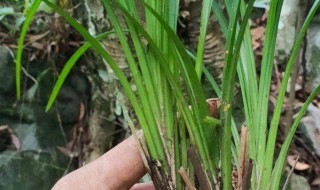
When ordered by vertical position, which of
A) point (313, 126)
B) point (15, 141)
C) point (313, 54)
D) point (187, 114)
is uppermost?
point (187, 114)

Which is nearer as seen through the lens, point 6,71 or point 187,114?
point 187,114

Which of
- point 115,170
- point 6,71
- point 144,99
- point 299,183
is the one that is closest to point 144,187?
point 115,170

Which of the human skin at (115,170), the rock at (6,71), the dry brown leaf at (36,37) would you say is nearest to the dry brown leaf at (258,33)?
the dry brown leaf at (36,37)

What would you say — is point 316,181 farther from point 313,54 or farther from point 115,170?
point 115,170

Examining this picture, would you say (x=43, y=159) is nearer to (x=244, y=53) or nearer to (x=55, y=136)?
(x=55, y=136)

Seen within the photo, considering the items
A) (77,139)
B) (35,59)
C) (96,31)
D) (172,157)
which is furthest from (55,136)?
(172,157)

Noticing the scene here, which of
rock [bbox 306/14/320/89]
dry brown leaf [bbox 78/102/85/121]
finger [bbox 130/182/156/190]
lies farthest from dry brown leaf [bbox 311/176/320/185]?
dry brown leaf [bbox 78/102/85/121]

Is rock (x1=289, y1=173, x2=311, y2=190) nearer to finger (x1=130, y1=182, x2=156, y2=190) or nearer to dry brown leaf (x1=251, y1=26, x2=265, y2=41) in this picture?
dry brown leaf (x1=251, y1=26, x2=265, y2=41)

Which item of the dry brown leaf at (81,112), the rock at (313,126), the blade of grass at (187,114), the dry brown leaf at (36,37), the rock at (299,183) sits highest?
the blade of grass at (187,114)

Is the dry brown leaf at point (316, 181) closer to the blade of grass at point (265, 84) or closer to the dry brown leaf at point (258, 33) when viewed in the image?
the dry brown leaf at point (258, 33)

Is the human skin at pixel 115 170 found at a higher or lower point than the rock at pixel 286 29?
lower
